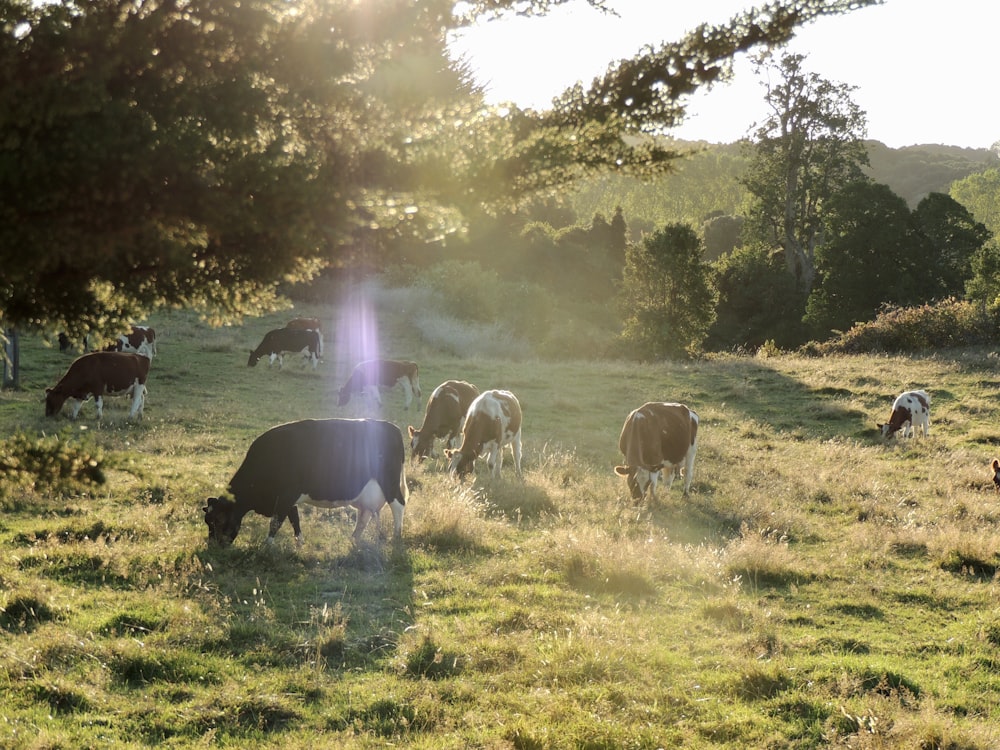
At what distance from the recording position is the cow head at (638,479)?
14172mm

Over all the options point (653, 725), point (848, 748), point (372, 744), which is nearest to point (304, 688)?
point (372, 744)

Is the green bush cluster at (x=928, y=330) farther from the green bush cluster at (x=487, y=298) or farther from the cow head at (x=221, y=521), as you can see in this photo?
the cow head at (x=221, y=521)

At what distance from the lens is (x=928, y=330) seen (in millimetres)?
36469

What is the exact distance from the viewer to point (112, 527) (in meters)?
10.8

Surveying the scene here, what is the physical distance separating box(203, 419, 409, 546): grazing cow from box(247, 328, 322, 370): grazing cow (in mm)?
20093

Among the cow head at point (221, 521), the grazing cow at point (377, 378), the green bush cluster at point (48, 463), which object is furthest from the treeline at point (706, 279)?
the green bush cluster at point (48, 463)

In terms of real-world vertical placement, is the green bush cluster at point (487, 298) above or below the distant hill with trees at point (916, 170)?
below

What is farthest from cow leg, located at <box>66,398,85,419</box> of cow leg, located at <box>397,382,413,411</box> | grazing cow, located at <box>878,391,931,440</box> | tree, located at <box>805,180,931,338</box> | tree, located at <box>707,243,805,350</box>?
tree, located at <box>707,243,805,350</box>

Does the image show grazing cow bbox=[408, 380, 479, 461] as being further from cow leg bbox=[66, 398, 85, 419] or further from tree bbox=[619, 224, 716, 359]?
tree bbox=[619, 224, 716, 359]

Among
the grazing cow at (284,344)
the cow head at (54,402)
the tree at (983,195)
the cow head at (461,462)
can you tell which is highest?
the tree at (983,195)

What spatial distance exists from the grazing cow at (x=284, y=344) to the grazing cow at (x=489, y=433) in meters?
15.8

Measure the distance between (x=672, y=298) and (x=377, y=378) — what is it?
22.4m

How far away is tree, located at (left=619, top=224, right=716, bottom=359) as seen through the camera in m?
43.6

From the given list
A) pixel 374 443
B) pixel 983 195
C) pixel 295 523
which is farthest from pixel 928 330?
pixel 983 195
